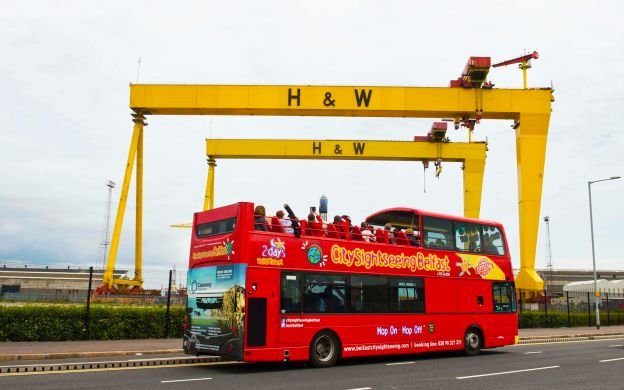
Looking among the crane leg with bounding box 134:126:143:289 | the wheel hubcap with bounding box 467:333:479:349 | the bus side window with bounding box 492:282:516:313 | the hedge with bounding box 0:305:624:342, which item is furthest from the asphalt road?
the crane leg with bounding box 134:126:143:289

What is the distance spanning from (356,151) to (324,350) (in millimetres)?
21094

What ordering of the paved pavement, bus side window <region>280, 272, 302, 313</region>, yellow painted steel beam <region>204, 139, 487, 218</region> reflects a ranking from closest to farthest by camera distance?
bus side window <region>280, 272, 302, 313</region>
the paved pavement
yellow painted steel beam <region>204, 139, 487, 218</region>

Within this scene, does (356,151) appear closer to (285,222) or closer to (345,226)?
(345,226)

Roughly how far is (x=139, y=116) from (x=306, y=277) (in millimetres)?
17104

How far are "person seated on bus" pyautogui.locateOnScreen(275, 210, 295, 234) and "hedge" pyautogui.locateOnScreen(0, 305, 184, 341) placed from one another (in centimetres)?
795

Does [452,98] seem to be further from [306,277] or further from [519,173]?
[306,277]

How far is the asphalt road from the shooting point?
386 inches

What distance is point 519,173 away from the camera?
28.1 metres

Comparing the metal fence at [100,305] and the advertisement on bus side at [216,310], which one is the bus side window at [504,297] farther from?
the metal fence at [100,305]

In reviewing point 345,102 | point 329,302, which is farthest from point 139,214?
point 329,302

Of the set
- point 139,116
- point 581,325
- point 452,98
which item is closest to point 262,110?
point 139,116

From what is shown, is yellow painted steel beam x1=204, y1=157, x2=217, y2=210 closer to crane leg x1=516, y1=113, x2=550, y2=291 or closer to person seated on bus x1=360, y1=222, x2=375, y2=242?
crane leg x1=516, y1=113, x2=550, y2=291

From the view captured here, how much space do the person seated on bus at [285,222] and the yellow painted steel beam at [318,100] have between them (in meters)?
13.8

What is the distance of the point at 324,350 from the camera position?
A: 12.9 meters
